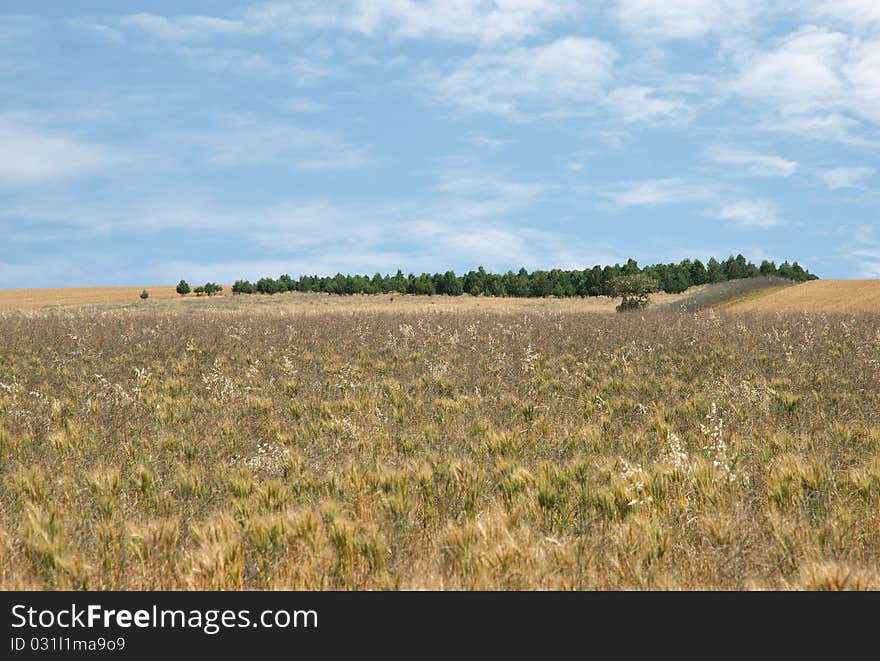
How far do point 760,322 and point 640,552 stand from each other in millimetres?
17868

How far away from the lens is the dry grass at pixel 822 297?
39.2 meters

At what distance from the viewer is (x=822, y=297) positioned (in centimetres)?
4428

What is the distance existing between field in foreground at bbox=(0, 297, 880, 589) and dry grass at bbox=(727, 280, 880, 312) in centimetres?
3026

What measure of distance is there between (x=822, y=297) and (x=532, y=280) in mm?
49580

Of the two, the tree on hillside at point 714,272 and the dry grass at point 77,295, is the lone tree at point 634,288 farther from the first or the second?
the dry grass at point 77,295

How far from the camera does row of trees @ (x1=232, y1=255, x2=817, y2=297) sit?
8731 centimetres

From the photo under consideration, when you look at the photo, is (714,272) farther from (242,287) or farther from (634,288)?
(242,287)

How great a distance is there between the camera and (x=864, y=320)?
63.8 ft

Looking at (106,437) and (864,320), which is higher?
(864,320)

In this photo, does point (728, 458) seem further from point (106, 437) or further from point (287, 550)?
point (106, 437)

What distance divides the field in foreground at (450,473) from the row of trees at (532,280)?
7557 centimetres

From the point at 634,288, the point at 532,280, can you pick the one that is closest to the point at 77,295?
the point at 532,280

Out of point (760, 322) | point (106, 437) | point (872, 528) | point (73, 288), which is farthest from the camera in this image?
point (73, 288)
